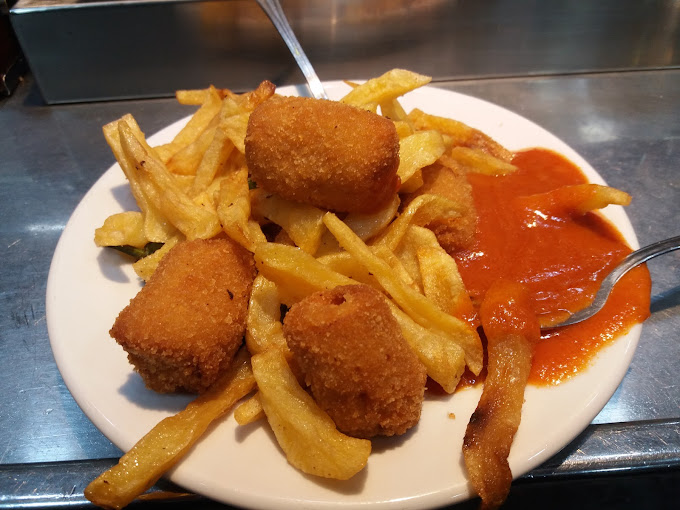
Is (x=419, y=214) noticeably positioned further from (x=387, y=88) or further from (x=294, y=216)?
(x=387, y=88)

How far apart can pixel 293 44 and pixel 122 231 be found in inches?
57.1

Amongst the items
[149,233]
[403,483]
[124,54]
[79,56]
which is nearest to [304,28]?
[124,54]

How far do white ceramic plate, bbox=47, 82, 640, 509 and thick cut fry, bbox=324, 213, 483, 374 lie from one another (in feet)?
0.38

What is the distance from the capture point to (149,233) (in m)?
1.70

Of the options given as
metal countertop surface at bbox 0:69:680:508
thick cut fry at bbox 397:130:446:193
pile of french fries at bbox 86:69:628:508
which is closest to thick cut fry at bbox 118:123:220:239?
pile of french fries at bbox 86:69:628:508

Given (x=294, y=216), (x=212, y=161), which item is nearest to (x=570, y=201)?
(x=294, y=216)

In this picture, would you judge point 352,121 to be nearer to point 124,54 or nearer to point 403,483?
point 403,483

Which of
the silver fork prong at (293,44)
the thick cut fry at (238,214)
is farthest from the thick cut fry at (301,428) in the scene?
the silver fork prong at (293,44)

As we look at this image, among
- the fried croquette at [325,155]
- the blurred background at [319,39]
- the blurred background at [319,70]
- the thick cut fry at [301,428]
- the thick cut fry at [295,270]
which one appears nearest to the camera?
the thick cut fry at [301,428]

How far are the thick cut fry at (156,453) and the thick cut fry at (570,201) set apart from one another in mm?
1175

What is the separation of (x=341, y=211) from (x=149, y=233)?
65 centimetres

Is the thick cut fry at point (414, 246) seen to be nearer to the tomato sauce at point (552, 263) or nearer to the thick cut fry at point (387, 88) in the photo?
the tomato sauce at point (552, 263)

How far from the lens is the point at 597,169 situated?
2789 mm

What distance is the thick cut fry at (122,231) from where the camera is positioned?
168cm
